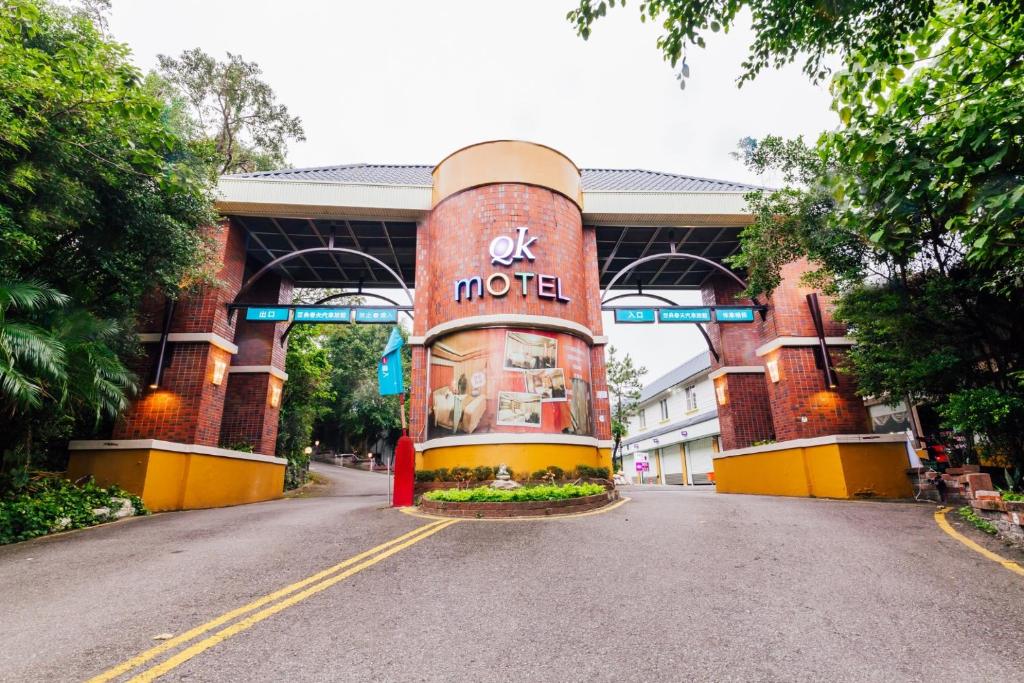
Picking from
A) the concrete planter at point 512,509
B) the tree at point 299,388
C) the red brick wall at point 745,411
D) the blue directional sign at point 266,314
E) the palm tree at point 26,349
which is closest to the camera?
the palm tree at point 26,349

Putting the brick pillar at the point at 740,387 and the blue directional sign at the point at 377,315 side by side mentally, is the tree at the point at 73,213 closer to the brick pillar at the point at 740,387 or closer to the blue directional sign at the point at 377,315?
the blue directional sign at the point at 377,315

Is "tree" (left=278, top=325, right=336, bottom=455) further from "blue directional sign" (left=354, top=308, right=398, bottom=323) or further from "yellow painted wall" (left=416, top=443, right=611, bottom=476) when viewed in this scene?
"yellow painted wall" (left=416, top=443, right=611, bottom=476)

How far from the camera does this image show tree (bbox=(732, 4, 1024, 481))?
545 cm

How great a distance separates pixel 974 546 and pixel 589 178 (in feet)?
55.0

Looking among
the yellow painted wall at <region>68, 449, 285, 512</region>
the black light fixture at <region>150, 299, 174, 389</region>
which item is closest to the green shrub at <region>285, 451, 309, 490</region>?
the yellow painted wall at <region>68, 449, 285, 512</region>

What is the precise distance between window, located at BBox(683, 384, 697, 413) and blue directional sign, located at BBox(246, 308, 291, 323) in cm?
2661

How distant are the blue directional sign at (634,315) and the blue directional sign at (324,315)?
27.9 ft

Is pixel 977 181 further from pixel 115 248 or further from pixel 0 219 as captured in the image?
pixel 115 248

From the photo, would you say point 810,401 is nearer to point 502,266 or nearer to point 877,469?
point 877,469

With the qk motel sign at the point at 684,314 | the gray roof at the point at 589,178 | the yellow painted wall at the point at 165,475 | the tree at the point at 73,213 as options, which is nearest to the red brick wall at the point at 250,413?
the yellow painted wall at the point at 165,475

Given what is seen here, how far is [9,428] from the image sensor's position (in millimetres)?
10016

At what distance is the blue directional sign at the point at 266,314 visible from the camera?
15.4 m

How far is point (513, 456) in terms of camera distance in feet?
40.0

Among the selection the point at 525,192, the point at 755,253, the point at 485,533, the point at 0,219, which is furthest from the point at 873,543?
the point at 0,219
